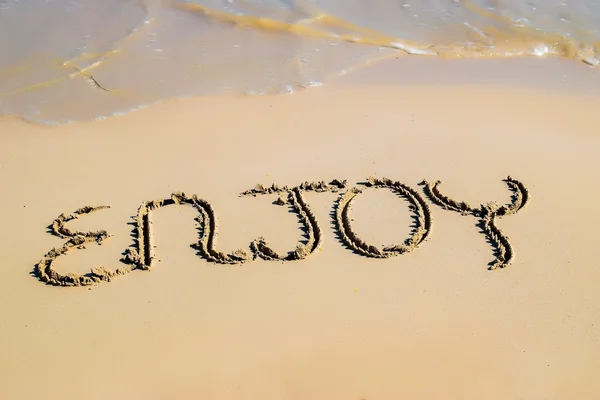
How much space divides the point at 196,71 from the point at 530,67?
3254 millimetres

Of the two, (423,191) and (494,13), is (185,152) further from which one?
(494,13)

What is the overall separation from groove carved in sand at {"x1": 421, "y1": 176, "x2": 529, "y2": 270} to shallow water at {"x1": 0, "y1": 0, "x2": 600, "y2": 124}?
6.47 ft

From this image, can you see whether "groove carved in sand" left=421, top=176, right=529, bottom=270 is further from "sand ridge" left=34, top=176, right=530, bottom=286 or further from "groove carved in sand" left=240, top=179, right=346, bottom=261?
"groove carved in sand" left=240, top=179, right=346, bottom=261

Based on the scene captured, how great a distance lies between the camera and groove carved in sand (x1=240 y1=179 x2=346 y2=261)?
12.6 feet

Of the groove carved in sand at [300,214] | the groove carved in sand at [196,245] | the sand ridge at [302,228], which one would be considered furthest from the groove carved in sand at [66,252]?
the groove carved in sand at [300,214]

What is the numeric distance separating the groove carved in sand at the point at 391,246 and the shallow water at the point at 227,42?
1.68 meters

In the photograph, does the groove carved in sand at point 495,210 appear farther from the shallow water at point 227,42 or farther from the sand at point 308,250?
the shallow water at point 227,42

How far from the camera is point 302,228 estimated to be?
4.07 m

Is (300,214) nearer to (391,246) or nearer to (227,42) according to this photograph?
(391,246)

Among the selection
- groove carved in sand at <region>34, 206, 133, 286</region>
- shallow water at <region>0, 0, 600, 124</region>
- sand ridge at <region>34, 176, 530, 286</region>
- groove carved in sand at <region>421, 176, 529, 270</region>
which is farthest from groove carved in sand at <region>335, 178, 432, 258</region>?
shallow water at <region>0, 0, 600, 124</region>

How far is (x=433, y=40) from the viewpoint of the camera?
21.5 ft

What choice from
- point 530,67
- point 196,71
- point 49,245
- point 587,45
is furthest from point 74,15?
point 587,45

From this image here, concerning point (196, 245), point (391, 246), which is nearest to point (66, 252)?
point (196, 245)

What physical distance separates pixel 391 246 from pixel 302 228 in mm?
597
